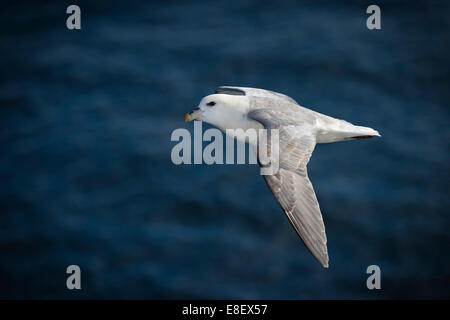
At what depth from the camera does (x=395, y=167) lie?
15.2m

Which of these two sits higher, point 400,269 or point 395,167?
point 395,167

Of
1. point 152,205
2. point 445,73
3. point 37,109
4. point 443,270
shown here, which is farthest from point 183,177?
point 445,73

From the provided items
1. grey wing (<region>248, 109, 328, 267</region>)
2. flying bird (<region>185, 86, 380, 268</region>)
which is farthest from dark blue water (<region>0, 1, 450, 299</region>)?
grey wing (<region>248, 109, 328, 267</region>)

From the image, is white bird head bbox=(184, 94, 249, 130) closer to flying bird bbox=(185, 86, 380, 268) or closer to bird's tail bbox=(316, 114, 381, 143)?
flying bird bbox=(185, 86, 380, 268)

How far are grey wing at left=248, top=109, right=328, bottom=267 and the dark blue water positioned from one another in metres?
5.38

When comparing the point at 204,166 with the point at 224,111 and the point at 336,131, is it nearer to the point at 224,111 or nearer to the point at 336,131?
the point at 224,111

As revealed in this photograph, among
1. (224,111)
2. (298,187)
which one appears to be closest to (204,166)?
(224,111)

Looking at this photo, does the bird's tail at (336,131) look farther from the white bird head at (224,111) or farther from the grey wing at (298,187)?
the white bird head at (224,111)

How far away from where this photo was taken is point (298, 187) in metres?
8.55

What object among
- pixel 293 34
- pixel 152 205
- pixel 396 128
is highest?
pixel 293 34

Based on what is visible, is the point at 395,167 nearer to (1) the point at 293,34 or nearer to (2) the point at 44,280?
(1) the point at 293,34

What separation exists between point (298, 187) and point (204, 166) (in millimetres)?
6610
